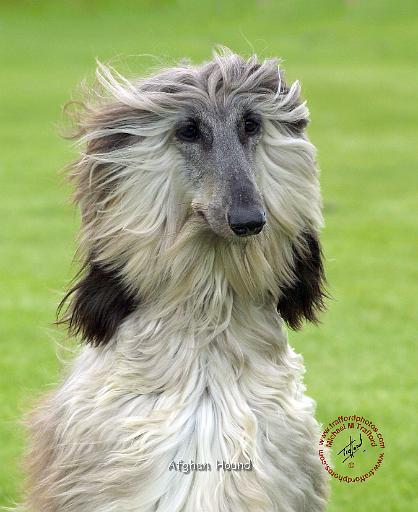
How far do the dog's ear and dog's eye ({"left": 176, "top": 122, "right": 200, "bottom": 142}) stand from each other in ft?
1.25

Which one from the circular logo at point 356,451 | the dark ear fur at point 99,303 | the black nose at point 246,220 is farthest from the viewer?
the circular logo at point 356,451

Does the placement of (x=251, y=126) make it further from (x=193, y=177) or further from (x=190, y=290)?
(x=190, y=290)

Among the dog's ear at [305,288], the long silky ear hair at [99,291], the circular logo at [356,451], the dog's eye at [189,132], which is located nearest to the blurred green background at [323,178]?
the circular logo at [356,451]

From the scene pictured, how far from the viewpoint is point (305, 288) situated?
3082 millimetres

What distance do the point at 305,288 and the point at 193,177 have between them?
1.56 feet

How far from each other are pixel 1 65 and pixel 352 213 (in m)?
10.3

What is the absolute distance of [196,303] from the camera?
2902mm

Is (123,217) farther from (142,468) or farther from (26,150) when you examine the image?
(26,150)

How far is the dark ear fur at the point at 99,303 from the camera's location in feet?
9.71

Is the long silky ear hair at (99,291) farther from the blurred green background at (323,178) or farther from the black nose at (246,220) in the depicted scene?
the black nose at (246,220)

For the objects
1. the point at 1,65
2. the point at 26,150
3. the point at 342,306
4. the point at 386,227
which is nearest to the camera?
the point at 342,306

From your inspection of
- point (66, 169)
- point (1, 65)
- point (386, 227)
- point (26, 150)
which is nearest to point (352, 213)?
point (386, 227)
